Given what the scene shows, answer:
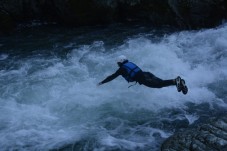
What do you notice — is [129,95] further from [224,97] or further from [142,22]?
[142,22]

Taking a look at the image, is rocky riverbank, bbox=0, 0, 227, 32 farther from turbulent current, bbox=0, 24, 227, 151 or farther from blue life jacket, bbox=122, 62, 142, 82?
blue life jacket, bbox=122, 62, 142, 82

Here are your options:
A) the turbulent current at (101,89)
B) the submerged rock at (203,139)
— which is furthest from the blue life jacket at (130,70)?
the submerged rock at (203,139)

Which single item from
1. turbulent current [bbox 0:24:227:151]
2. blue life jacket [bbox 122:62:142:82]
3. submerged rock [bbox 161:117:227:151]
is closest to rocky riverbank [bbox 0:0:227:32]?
turbulent current [bbox 0:24:227:151]

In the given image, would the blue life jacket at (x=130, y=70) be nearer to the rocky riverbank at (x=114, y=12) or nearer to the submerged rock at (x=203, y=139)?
the submerged rock at (x=203, y=139)

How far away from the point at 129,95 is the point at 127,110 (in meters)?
0.91

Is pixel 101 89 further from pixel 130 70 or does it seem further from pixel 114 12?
pixel 114 12

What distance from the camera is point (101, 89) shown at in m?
12.5

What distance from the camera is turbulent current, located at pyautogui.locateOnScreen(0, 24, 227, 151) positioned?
399 inches

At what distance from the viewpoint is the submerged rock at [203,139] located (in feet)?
26.6

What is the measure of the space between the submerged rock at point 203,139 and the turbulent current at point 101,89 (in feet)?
2.91

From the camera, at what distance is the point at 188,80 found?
12.6 m

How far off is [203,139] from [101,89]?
5.01m

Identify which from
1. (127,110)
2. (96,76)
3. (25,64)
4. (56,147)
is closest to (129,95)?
(127,110)

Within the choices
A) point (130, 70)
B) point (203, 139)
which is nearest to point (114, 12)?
point (130, 70)
